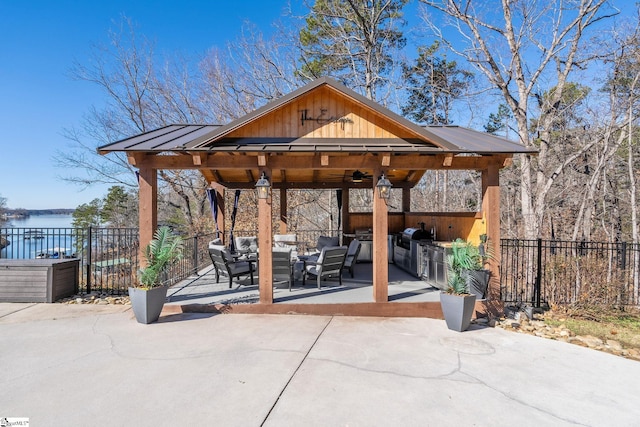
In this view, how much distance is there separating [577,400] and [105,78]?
1915 centimetres

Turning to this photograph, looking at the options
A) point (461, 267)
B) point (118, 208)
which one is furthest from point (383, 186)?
point (118, 208)

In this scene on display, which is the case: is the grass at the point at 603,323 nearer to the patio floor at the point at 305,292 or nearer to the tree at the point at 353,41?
the patio floor at the point at 305,292

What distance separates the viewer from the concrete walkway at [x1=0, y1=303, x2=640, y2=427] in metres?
2.80

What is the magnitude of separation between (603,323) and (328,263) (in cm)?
549

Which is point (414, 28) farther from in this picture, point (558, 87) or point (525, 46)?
point (558, 87)

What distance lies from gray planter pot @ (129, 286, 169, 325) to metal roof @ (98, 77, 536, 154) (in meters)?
2.17

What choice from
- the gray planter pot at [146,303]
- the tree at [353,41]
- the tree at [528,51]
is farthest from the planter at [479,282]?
the tree at [353,41]

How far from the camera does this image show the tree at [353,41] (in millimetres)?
14531

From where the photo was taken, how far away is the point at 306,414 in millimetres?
2795

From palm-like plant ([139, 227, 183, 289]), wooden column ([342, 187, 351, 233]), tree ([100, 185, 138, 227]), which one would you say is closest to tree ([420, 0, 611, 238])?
wooden column ([342, 187, 351, 233])

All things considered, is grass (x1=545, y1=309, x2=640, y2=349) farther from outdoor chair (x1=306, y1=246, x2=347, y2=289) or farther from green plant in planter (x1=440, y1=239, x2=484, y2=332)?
outdoor chair (x1=306, y1=246, x2=347, y2=289)

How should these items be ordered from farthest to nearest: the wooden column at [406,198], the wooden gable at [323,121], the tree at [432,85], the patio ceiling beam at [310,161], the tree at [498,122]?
the tree at [498,122]
the tree at [432,85]
the wooden column at [406,198]
the wooden gable at [323,121]
the patio ceiling beam at [310,161]

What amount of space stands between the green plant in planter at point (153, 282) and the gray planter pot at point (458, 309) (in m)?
4.21

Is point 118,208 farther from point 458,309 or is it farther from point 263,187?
point 458,309
